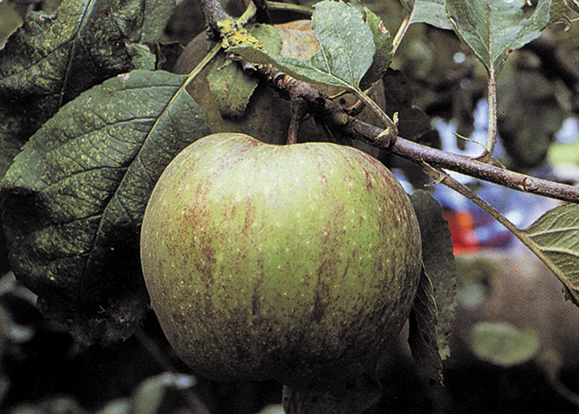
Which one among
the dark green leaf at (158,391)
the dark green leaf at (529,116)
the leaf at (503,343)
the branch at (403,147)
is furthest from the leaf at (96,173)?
the dark green leaf at (529,116)

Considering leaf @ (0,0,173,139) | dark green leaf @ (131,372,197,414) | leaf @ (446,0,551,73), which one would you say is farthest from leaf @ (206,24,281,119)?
dark green leaf @ (131,372,197,414)

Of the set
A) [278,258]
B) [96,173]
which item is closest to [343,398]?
[278,258]

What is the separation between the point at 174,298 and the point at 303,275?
12 cm

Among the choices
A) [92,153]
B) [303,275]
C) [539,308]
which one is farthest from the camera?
[539,308]

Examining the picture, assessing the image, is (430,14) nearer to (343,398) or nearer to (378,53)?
(378,53)

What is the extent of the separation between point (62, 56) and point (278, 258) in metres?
0.36

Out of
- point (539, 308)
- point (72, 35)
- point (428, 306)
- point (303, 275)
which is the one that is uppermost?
point (72, 35)

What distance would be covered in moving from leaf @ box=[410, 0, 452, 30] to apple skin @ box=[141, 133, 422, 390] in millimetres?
282

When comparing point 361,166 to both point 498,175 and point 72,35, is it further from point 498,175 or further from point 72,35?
point 72,35

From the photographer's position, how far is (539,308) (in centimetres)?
152

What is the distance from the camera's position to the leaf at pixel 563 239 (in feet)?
1.78

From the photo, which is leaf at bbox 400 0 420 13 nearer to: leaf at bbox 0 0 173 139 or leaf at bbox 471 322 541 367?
leaf at bbox 0 0 173 139

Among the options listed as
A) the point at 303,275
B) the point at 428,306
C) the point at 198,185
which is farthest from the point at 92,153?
the point at 428,306

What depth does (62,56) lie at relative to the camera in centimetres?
59
